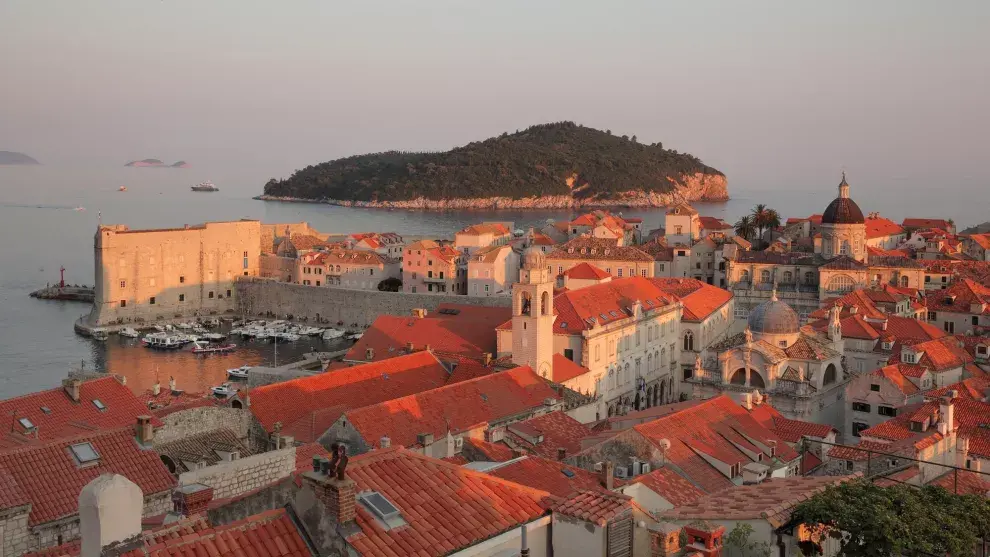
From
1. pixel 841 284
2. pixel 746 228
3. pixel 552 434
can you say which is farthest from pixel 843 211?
pixel 552 434

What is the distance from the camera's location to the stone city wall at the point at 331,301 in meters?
67.2

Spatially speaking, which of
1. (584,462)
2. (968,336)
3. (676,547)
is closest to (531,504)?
(676,547)

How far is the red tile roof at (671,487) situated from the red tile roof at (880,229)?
203 ft

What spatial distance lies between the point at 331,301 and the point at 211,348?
11595 millimetres

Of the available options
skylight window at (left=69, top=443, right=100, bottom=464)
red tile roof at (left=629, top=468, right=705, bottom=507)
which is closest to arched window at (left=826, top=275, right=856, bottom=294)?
red tile roof at (left=629, top=468, right=705, bottom=507)

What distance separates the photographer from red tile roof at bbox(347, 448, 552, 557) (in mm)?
8383

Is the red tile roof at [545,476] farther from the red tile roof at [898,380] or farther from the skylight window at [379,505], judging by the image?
the red tile roof at [898,380]

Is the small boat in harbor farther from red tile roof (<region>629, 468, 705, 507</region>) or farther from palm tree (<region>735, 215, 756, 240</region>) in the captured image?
red tile roof (<region>629, 468, 705, 507</region>)

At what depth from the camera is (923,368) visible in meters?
32.5

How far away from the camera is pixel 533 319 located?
33.8 metres

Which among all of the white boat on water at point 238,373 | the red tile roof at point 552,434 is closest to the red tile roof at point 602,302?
the red tile roof at point 552,434

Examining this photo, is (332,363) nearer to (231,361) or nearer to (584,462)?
(584,462)

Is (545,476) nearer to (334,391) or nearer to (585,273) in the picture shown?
(334,391)

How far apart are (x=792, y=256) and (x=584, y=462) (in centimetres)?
4172
